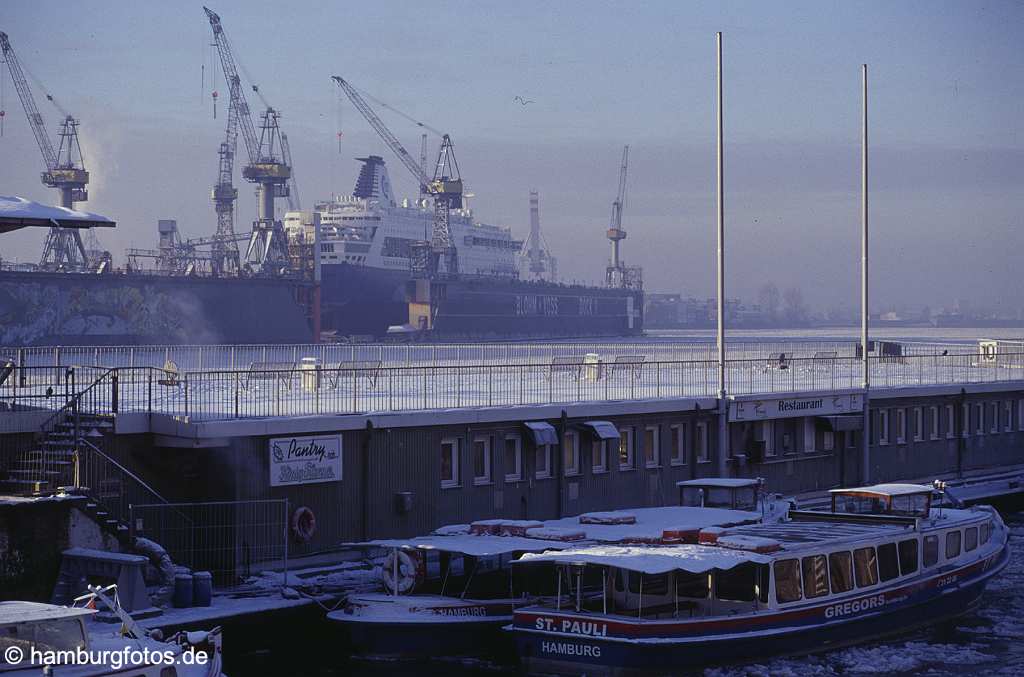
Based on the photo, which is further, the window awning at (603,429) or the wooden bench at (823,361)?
the wooden bench at (823,361)

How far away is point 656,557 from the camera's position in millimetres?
17078

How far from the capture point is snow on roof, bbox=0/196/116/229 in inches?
790

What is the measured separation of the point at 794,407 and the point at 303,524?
13237 millimetres

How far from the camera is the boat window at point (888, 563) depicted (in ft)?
66.0

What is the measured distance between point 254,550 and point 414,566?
325cm

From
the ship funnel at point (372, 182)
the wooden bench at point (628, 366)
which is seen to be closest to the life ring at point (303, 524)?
the wooden bench at point (628, 366)

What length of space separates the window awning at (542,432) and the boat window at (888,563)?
263 inches

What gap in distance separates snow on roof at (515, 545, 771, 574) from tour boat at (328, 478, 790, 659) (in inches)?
32.6

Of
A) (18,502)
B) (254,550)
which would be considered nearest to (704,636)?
(254,550)

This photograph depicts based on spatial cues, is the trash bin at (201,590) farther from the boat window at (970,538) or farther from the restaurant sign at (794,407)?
the restaurant sign at (794,407)

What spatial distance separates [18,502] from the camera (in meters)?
17.7

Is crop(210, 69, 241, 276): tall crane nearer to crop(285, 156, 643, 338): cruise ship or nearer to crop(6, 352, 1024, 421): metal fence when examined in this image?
crop(285, 156, 643, 338): cruise ship

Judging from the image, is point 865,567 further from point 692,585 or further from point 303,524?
point 303,524

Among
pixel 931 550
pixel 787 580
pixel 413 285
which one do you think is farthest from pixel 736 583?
pixel 413 285
